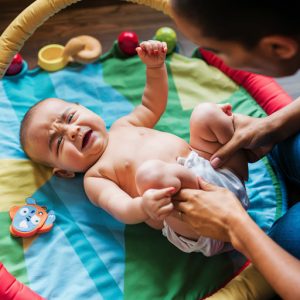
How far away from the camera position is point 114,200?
1.12m

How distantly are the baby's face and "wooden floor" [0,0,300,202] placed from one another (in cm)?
69

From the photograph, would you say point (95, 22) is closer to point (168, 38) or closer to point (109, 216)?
point (168, 38)

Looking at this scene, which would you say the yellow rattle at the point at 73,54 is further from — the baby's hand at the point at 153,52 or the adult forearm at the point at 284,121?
the adult forearm at the point at 284,121

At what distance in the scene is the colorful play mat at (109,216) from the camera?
1.11 metres

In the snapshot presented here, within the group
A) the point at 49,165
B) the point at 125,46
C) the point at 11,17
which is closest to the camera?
the point at 49,165

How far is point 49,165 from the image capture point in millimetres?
1331

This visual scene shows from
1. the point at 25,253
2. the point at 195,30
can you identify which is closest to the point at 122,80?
the point at 25,253

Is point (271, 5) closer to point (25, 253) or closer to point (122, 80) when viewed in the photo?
point (25, 253)

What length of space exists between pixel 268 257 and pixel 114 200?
1.41 ft

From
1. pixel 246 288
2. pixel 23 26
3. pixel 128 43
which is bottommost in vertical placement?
pixel 246 288

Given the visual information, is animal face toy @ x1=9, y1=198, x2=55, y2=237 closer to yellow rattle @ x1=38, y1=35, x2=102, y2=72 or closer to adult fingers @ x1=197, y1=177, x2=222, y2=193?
adult fingers @ x1=197, y1=177, x2=222, y2=193

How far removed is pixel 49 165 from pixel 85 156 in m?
0.16

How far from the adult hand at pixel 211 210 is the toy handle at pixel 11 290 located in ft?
1.30

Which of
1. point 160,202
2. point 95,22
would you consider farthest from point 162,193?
point 95,22
